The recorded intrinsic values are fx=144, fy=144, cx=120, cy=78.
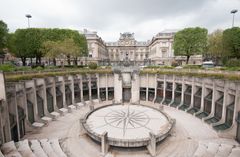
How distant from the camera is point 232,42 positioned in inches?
1469

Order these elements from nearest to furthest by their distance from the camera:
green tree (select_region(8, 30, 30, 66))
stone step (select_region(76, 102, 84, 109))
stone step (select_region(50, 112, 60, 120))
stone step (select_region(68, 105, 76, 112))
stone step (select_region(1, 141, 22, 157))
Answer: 1. stone step (select_region(1, 141, 22, 157))
2. stone step (select_region(50, 112, 60, 120))
3. stone step (select_region(68, 105, 76, 112))
4. stone step (select_region(76, 102, 84, 109))
5. green tree (select_region(8, 30, 30, 66))

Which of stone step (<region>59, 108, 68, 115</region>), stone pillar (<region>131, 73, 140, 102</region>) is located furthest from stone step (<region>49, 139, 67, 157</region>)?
stone pillar (<region>131, 73, 140, 102</region>)

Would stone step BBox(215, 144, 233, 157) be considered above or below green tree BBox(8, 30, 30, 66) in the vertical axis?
below

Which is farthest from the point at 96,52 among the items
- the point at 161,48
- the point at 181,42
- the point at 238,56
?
the point at 238,56

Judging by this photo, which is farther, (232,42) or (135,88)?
(232,42)

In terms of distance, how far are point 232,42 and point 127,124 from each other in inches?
1473

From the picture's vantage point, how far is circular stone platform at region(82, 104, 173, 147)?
14.3 meters

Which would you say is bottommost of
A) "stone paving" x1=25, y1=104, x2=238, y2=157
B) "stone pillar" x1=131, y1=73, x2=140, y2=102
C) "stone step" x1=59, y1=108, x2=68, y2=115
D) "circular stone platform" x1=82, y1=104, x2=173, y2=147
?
"stone paving" x1=25, y1=104, x2=238, y2=157

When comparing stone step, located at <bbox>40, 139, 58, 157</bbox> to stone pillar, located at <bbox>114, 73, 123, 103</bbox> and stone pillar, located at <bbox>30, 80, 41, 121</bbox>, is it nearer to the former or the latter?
stone pillar, located at <bbox>30, 80, 41, 121</bbox>

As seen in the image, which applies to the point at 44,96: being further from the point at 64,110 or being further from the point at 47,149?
the point at 47,149

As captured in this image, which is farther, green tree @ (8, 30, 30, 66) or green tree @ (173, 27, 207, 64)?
green tree @ (173, 27, 207, 64)

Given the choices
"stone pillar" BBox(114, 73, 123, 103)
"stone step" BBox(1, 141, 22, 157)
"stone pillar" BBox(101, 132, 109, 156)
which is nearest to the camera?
"stone step" BBox(1, 141, 22, 157)

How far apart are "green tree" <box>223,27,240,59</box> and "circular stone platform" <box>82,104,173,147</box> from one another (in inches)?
1223

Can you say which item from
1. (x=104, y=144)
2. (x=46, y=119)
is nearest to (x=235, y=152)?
(x=104, y=144)
